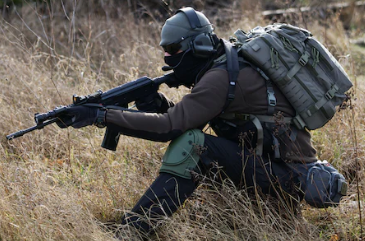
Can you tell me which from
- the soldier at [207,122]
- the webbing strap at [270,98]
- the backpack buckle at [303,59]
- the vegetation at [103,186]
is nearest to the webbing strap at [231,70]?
the soldier at [207,122]

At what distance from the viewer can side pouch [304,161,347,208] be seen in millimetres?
3129

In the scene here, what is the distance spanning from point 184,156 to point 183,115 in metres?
0.25

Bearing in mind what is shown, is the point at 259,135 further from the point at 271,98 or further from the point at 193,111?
the point at 193,111

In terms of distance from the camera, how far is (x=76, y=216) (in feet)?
9.84

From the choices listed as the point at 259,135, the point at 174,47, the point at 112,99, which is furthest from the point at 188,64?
the point at 259,135

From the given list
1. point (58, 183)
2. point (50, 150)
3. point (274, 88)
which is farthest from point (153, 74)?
point (274, 88)

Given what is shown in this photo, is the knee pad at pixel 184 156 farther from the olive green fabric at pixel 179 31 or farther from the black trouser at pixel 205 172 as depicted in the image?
the olive green fabric at pixel 179 31

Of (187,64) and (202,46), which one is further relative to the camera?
(187,64)

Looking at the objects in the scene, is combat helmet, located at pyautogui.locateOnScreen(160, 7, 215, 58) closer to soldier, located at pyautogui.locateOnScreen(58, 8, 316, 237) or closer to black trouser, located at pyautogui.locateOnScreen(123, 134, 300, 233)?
soldier, located at pyautogui.locateOnScreen(58, 8, 316, 237)

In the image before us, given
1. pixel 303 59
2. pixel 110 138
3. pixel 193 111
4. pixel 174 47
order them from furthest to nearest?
1. pixel 110 138
2. pixel 174 47
3. pixel 303 59
4. pixel 193 111

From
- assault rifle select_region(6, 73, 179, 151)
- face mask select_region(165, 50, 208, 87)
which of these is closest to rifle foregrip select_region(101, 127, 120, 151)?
assault rifle select_region(6, 73, 179, 151)

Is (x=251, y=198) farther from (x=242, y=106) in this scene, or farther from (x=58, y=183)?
(x=58, y=183)

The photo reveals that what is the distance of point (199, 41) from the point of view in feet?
10.4

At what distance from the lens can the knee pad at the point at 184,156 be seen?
3.06 m
